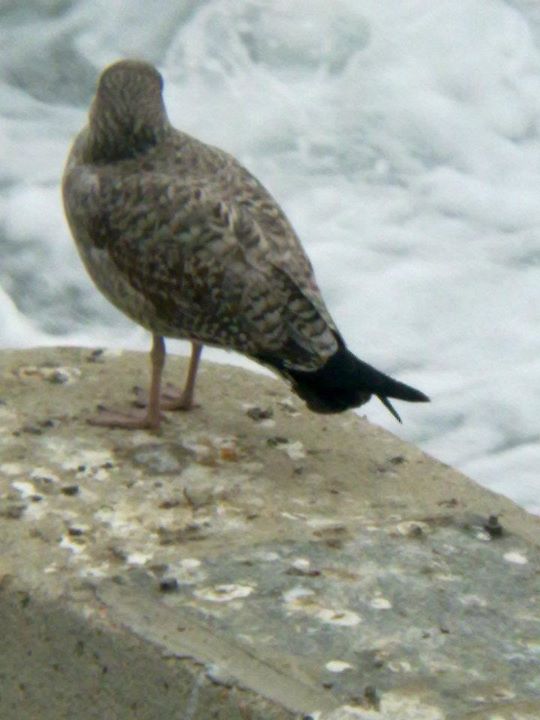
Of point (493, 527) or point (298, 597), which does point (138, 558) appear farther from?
point (493, 527)

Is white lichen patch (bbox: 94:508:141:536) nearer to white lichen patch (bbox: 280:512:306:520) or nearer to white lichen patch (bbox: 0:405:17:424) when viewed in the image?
white lichen patch (bbox: 280:512:306:520)

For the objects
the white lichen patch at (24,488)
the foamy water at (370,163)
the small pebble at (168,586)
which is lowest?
the foamy water at (370,163)

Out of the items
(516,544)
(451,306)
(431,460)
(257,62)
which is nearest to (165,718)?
(516,544)

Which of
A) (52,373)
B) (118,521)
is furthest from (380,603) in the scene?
(52,373)

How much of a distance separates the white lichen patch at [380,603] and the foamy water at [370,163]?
347 cm

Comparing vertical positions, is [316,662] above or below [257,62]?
above

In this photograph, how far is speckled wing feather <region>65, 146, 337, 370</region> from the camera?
14.3 ft

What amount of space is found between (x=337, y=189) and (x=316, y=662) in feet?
20.4

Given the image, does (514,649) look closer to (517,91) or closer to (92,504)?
(92,504)

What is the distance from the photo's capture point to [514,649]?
3410mm

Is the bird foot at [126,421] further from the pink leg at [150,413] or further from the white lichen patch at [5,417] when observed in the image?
the white lichen patch at [5,417]

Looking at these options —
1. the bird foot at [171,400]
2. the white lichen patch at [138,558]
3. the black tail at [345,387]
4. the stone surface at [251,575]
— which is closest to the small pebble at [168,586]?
the stone surface at [251,575]

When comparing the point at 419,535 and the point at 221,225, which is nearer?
the point at 419,535

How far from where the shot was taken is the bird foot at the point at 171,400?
15.1ft
